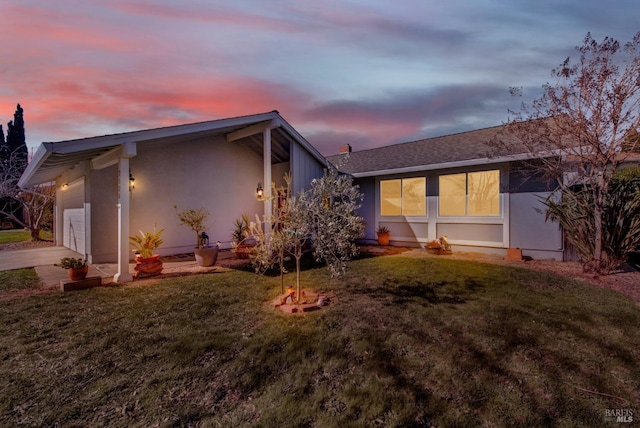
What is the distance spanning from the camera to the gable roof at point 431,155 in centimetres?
976

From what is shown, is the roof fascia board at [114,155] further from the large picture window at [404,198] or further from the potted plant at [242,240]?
the large picture window at [404,198]

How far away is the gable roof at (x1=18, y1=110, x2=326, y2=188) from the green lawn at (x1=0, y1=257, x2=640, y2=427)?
9.10 feet

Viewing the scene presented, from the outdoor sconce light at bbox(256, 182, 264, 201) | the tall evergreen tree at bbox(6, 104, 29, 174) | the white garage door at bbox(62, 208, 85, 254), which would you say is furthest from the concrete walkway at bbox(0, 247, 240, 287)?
the tall evergreen tree at bbox(6, 104, 29, 174)

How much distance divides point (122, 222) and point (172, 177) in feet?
11.8

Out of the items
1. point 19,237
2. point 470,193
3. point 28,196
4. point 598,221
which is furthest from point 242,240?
point 19,237

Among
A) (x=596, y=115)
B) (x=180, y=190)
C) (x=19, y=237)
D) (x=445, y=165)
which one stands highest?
(x=596, y=115)

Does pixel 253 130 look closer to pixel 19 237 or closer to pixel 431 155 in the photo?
pixel 431 155

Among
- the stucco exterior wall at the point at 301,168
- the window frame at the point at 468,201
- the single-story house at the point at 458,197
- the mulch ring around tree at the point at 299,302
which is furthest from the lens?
the stucco exterior wall at the point at 301,168

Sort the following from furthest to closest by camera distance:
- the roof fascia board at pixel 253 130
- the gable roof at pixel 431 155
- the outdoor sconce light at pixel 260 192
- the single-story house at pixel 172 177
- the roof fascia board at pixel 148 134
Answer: the outdoor sconce light at pixel 260 192 → the gable roof at pixel 431 155 → the roof fascia board at pixel 253 130 → the single-story house at pixel 172 177 → the roof fascia board at pixel 148 134

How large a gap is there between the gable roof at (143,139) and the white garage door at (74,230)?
172 cm

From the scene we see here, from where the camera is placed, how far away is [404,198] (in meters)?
12.3

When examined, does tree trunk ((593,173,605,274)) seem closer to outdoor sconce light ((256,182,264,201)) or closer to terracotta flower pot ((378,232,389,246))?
terracotta flower pot ((378,232,389,246))

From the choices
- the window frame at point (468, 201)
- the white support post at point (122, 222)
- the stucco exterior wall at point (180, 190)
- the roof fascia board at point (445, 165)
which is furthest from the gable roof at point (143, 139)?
the window frame at point (468, 201)

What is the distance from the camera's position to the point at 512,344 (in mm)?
3611
